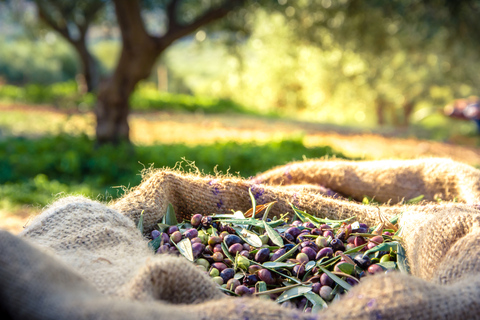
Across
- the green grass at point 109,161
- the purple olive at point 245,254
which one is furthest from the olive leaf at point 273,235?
the green grass at point 109,161

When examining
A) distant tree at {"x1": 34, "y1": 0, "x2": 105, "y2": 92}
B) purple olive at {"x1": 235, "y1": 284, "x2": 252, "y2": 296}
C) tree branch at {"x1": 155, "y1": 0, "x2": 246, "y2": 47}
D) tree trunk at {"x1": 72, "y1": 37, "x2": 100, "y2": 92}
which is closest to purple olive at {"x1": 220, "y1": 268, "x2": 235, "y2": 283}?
purple olive at {"x1": 235, "y1": 284, "x2": 252, "y2": 296}

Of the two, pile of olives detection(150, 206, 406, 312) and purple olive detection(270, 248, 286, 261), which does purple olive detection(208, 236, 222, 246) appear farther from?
purple olive detection(270, 248, 286, 261)

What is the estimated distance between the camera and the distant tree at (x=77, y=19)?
11332mm

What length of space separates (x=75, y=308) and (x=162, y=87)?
1131 inches

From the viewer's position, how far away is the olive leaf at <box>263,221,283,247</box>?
153cm

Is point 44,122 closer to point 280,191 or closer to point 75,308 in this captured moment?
point 280,191

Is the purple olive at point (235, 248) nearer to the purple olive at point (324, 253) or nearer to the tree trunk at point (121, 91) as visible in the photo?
the purple olive at point (324, 253)

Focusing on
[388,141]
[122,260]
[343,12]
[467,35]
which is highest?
[343,12]

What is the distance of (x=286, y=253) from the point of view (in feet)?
4.82

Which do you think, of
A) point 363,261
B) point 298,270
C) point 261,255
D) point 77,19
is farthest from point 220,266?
point 77,19

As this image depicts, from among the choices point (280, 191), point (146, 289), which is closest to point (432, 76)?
point (280, 191)

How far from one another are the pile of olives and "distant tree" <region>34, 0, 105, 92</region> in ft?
34.5

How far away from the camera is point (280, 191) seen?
Answer: 1887 millimetres

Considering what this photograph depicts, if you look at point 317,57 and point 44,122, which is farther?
point 317,57
